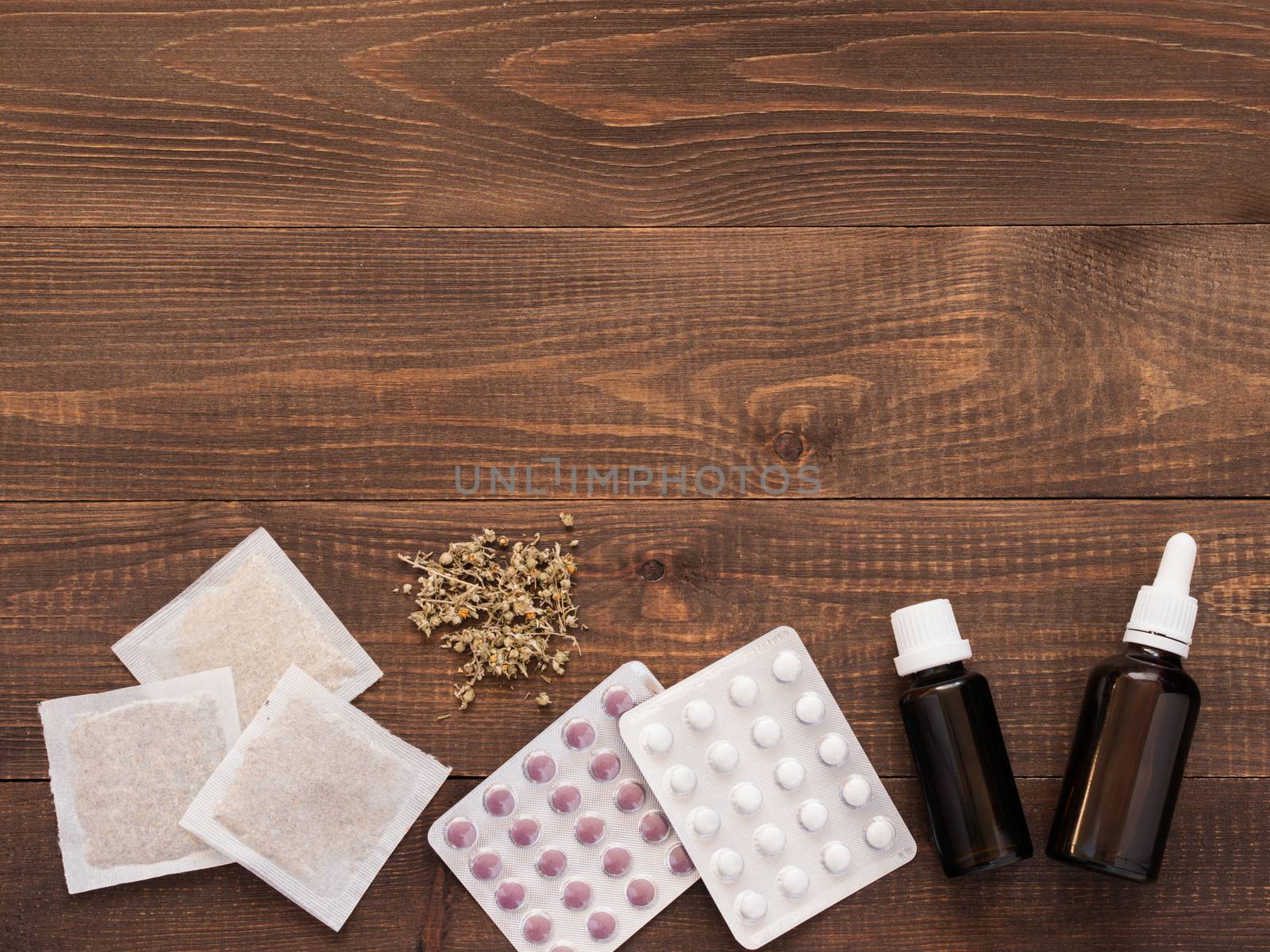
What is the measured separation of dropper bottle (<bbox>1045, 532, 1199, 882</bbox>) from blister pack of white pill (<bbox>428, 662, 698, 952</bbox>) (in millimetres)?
344

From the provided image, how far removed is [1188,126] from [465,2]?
0.67 meters

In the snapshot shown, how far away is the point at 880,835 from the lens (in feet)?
2.64

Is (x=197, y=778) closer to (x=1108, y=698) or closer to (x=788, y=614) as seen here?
(x=788, y=614)

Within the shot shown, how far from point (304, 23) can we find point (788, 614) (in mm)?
698

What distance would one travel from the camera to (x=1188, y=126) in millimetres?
850

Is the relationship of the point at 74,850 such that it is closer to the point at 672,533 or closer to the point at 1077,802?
the point at 672,533

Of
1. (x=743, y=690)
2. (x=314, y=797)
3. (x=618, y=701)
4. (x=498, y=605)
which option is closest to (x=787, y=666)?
(x=743, y=690)

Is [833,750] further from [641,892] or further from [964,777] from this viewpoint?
[641,892]

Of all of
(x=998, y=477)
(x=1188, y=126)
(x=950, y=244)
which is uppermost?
(x=1188, y=126)

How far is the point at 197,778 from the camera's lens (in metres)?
0.82

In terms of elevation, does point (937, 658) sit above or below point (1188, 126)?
below

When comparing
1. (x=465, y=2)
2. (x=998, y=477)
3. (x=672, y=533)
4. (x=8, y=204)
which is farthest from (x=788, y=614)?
(x=8, y=204)

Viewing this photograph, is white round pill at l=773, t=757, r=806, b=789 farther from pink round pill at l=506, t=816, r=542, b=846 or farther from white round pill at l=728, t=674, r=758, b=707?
pink round pill at l=506, t=816, r=542, b=846

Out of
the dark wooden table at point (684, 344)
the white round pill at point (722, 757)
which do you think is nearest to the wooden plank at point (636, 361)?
the dark wooden table at point (684, 344)
